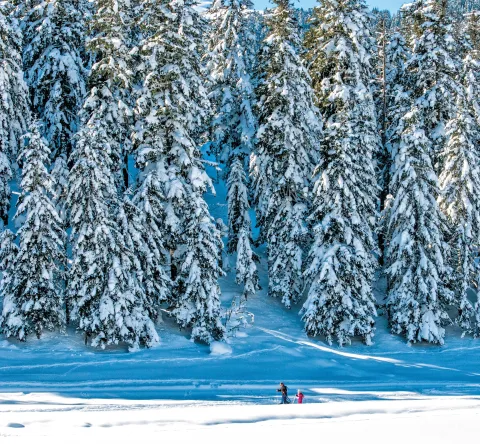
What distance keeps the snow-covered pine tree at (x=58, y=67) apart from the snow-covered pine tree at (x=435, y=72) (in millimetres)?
19991

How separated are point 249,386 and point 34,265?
421 inches

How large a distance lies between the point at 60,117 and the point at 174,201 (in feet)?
30.6

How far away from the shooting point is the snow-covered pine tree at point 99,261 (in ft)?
76.7

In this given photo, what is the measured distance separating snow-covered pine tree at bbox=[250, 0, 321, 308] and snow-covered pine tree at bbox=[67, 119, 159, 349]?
8603 mm

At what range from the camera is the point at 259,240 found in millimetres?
32094

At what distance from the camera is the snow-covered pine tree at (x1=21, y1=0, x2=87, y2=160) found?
2984 cm

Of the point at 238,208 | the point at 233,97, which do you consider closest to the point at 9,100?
the point at 233,97

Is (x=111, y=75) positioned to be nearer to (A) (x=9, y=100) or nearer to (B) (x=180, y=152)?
(B) (x=180, y=152)

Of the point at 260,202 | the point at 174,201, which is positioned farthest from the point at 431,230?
the point at 174,201

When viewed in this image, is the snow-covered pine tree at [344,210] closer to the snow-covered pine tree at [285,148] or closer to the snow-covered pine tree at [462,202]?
the snow-covered pine tree at [285,148]

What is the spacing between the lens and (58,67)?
1168 inches

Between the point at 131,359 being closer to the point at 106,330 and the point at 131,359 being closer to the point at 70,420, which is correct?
the point at 106,330

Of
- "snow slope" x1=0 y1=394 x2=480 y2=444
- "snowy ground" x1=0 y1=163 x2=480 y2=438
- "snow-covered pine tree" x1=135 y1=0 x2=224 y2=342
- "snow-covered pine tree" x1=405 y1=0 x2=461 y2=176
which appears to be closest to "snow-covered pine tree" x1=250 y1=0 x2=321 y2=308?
"snowy ground" x1=0 y1=163 x2=480 y2=438

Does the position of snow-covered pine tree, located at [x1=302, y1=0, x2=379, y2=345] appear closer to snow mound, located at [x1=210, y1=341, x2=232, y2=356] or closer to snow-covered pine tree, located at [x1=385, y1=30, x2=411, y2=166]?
snow-covered pine tree, located at [x1=385, y1=30, x2=411, y2=166]
